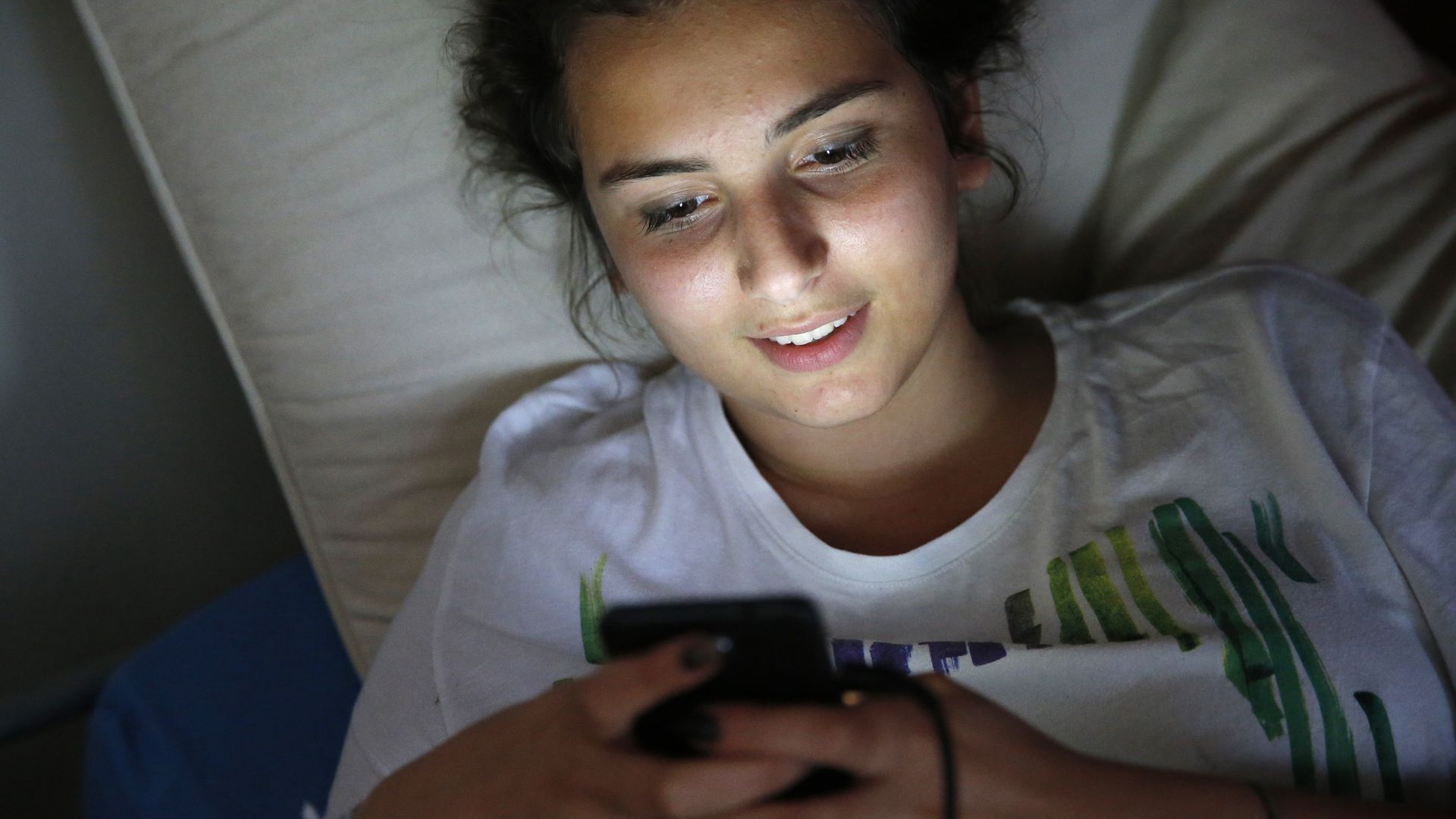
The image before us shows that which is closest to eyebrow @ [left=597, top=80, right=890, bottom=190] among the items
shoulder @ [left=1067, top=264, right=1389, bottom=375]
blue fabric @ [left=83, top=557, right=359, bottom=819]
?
shoulder @ [left=1067, top=264, right=1389, bottom=375]

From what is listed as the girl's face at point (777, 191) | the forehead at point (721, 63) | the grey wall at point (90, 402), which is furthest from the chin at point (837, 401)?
the grey wall at point (90, 402)

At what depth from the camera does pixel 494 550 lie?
94 centimetres

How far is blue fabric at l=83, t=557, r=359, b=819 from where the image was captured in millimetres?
995

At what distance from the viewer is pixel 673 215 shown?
83cm

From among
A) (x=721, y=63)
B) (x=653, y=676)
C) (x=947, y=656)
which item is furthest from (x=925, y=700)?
(x=721, y=63)

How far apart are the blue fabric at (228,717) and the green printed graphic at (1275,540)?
91 cm

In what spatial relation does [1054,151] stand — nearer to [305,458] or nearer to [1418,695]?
[1418,695]

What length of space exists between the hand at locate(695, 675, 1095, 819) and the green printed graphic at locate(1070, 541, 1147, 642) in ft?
0.83

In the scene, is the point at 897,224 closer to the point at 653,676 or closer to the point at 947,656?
the point at 947,656

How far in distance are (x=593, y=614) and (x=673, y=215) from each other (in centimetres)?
34

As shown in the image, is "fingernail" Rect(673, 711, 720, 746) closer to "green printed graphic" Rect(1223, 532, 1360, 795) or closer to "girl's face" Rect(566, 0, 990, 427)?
"girl's face" Rect(566, 0, 990, 427)

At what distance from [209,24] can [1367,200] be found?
1.16 metres

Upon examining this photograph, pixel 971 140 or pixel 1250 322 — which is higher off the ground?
pixel 971 140

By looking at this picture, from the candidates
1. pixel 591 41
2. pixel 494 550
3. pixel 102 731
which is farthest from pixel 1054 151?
pixel 102 731
